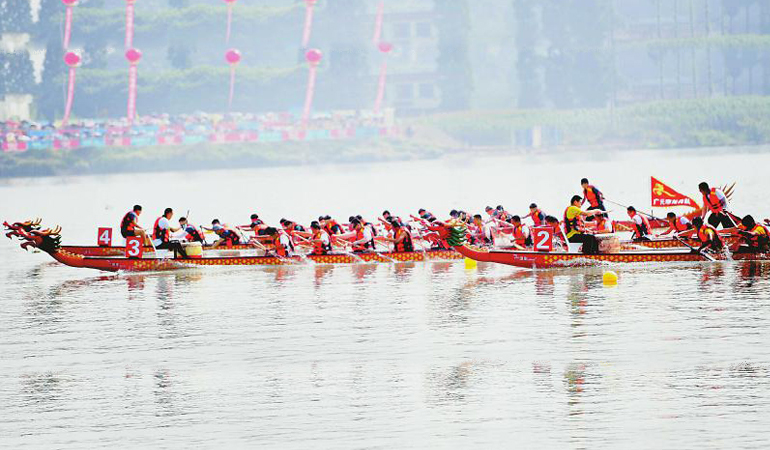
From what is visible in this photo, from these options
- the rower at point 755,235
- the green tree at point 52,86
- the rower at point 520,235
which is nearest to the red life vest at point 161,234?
the rower at point 520,235

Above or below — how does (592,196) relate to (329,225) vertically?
above

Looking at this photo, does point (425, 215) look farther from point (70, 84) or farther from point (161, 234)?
point (70, 84)

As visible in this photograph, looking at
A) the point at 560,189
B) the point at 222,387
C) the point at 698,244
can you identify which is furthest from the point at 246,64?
the point at 222,387

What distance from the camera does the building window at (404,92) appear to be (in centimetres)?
14775

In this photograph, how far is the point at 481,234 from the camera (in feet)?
125

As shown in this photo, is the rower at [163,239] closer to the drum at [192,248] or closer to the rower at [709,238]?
the drum at [192,248]

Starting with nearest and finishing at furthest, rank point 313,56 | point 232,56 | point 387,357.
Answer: point 387,357 < point 232,56 < point 313,56

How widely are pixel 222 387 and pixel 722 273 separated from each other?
15475 mm

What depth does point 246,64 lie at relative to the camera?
143875mm

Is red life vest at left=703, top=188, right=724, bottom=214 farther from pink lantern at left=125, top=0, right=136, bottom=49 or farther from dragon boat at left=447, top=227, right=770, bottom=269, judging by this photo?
pink lantern at left=125, top=0, right=136, bottom=49

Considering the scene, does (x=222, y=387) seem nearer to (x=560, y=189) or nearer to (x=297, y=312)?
(x=297, y=312)

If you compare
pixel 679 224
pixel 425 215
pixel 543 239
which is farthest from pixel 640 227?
pixel 425 215

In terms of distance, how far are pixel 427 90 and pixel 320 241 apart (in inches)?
4326

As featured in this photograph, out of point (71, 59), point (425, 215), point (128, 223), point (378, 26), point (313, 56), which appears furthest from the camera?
point (378, 26)
